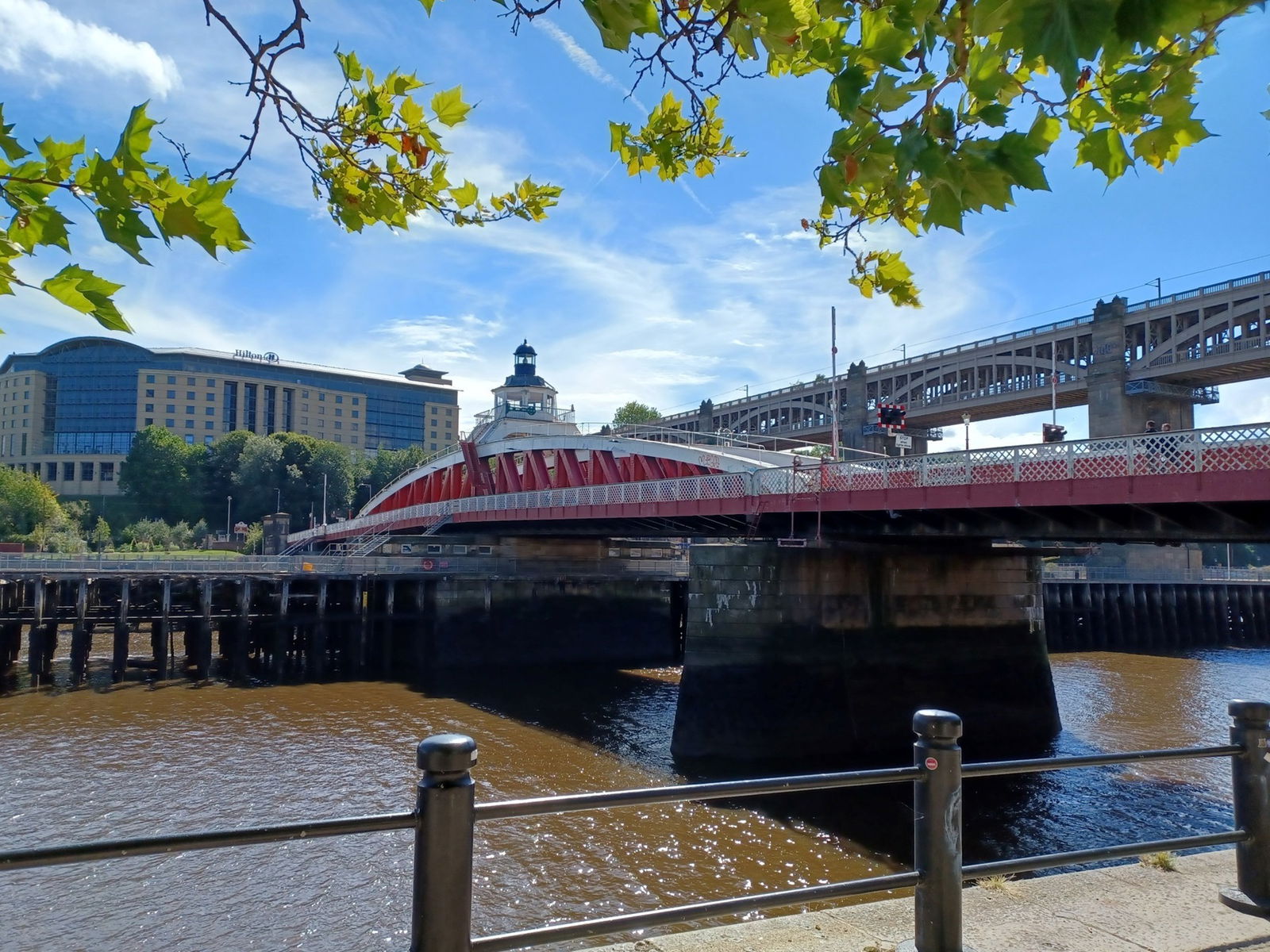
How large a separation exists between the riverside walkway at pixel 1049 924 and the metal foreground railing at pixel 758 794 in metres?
0.28

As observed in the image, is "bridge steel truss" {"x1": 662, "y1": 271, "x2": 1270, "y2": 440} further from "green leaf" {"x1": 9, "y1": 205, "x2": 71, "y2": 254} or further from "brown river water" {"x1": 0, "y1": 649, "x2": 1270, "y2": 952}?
"green leaf" {"x1": 9, "y1": 205, "x2": 71, "y2": 254}

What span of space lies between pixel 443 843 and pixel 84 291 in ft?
6.84

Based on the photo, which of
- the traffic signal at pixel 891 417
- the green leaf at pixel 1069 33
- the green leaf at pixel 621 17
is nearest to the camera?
the green leaf at pixel 1069 33

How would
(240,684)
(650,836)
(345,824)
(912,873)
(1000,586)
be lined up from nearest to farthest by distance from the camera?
1. (345,824)
2. (912,873)
3. (650,836)
4. (1000,586)
5. (240,684)

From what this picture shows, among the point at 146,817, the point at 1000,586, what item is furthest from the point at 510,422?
the point at 146,817

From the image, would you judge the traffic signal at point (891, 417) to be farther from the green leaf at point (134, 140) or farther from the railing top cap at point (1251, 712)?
the green leaf at point (134, 140)

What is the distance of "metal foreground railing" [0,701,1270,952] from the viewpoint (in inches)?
114

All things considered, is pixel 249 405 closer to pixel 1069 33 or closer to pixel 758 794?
pixel 758 794

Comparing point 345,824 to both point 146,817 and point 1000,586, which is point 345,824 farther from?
point 1000,586

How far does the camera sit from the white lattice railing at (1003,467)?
46.6 ft

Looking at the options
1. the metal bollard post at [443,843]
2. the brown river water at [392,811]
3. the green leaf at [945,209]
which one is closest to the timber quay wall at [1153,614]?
the brown river water at [392,811]

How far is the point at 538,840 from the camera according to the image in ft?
50.2

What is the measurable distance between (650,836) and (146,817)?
9321 millimetres

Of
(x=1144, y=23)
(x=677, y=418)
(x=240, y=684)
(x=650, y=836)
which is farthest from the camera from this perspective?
(x=677, y=418)
